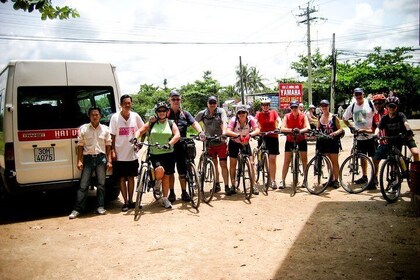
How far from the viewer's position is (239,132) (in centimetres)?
662

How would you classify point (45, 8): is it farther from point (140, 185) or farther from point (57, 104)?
point (140, 185)

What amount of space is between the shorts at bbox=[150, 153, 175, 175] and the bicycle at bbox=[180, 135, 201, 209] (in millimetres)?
338

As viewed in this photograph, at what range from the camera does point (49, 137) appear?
5.64 meters

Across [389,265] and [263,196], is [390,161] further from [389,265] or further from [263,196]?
[389,265]

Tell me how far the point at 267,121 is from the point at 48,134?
15.2 feet

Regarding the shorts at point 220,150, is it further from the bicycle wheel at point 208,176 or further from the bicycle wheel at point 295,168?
the bicycle wheel at point 295,168

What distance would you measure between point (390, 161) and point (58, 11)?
6.08m

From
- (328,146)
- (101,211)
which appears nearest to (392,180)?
(328,146)

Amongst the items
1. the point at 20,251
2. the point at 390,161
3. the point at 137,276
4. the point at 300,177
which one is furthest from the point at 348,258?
the point at 300,177

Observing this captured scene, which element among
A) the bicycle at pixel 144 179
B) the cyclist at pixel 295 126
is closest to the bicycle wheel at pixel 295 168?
the cyclist at pixel 295 126

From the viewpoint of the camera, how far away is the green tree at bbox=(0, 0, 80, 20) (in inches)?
133

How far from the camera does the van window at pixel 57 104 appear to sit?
549 centimetres

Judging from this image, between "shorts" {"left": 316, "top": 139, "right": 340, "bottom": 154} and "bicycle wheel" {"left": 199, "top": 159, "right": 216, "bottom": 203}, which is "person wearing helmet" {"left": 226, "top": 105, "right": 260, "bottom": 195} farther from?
"shorts" {"left": 316, "top": 139, "right": 340, "bottom": 154}

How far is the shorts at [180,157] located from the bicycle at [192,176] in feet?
0.28
